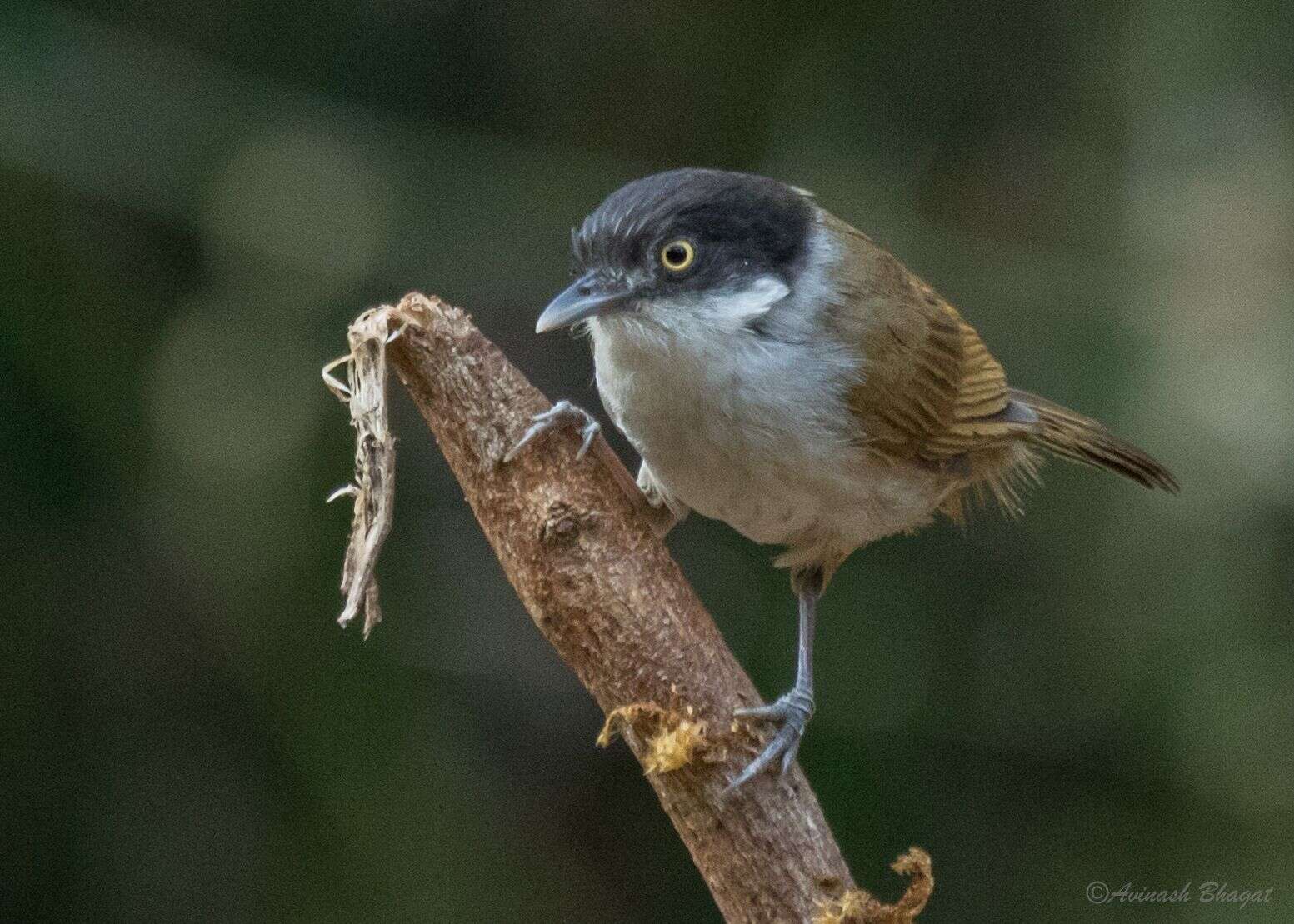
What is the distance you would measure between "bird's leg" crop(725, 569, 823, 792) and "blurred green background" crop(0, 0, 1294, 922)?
1.09 m

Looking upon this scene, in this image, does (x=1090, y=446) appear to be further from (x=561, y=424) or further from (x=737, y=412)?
(x=561, y=424)

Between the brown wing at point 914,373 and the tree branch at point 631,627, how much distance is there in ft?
3.43

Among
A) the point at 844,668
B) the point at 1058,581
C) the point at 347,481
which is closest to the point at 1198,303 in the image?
the point at 1058,581

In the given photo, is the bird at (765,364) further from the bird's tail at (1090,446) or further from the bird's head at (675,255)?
the bird's tail at (1090,446)

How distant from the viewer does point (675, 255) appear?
3.54m

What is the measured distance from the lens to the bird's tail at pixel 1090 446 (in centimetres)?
432

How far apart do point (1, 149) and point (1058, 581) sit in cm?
366

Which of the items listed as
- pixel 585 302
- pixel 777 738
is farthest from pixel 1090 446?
pixel 777 738

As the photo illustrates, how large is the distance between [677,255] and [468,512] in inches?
84.3

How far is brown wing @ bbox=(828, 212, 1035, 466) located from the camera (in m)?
3.80

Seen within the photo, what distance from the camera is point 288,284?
16.7 ft

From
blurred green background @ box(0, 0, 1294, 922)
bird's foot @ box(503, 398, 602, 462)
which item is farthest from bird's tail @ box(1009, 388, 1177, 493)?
bird's foot @ box(503, 398, 602, 462)

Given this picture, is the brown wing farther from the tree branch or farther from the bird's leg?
the tree branch

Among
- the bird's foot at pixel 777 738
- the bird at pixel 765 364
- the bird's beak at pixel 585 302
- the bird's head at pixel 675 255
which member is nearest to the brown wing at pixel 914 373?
the bird at pixel 765 364
